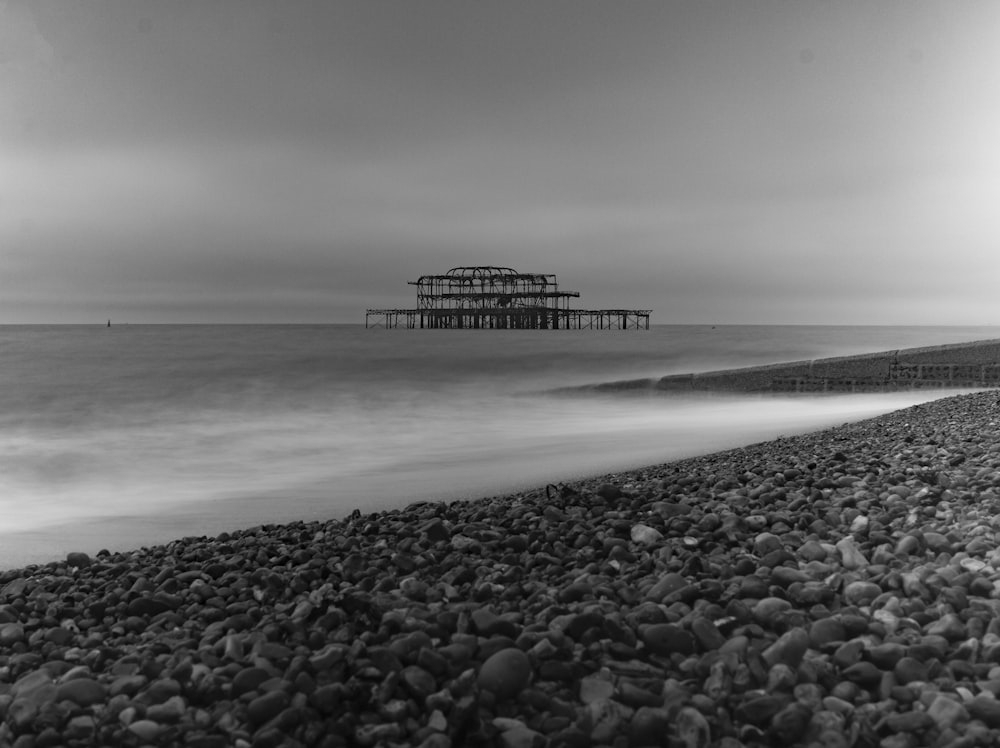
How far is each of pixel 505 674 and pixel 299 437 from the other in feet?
28.7

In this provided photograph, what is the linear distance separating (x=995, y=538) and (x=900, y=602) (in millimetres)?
730

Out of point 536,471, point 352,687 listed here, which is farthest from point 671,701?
point 536,471

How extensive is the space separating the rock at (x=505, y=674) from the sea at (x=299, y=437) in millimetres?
3157

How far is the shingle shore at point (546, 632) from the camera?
1830 mm

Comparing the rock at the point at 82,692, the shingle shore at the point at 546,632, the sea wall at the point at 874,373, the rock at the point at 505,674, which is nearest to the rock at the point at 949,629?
the shingle shore at the point at 546,632

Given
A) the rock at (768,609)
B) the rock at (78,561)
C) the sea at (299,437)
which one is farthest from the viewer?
the sea at (299,437)

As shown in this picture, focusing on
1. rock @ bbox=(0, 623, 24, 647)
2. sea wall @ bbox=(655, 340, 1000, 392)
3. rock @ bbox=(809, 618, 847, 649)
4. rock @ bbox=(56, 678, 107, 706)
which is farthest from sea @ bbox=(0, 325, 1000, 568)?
rock @ bbox=(809, 618, 847, 649)

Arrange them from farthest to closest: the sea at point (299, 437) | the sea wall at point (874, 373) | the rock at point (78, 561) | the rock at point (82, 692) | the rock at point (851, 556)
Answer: the sea wall at point (874, 373)
the sea at point (299, 437)
the rock at point (78, 561)
the rock at point (851, 556)
the rock at point (82, 692)

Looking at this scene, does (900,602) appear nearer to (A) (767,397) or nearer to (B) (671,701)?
(B) (671,701)

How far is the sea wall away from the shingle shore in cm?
1018

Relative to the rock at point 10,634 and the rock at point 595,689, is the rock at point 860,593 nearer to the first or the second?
the rock at point 595,689

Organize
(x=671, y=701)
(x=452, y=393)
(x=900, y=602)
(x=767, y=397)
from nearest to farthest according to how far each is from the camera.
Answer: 1. (x=671, y=701)
2. (x=900, y=602)
3. (x=767, y=397)
4. (x=452, y=393)

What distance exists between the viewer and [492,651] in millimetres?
2084

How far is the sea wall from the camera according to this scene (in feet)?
43.2
